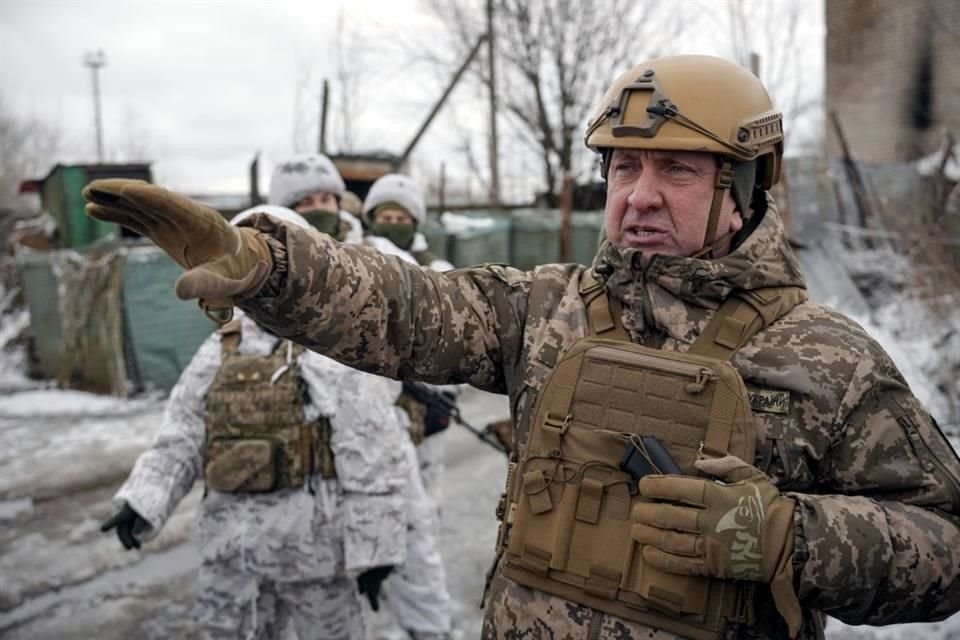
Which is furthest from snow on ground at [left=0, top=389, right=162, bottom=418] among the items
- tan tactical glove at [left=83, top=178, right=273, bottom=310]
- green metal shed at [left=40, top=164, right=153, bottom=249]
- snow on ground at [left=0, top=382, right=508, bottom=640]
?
tan tactical glove at [left=83, top=178, right=273, bottom=310]

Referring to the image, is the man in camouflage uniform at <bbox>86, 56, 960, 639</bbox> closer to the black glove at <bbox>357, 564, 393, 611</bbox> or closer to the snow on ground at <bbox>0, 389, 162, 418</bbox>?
the black glove at <bbox>357, 564, 393, 611</bbox>

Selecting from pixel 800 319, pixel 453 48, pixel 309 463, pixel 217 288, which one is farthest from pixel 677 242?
pixel 453 48

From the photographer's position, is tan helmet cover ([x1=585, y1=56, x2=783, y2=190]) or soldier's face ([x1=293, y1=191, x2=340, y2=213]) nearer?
tan helmet cover ([x1=585, y1=56, x2=783, y2=190])

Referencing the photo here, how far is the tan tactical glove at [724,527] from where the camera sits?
1339 mm

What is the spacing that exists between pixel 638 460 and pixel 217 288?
0.81 metres

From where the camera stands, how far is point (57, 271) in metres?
8.38

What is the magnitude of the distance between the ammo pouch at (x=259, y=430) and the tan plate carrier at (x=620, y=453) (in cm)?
130

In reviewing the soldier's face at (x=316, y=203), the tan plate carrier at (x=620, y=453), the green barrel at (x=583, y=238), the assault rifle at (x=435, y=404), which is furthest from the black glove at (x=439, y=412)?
the green barrel at (x=583, y=238)

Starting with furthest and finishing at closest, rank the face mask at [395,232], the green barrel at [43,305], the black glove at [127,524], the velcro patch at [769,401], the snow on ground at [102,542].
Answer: the green barrel at [43,305] → the face mask at [395,232] → the snow on ground at [102,542] → the black glove at [127,524] → the velcro patch at [769,401]

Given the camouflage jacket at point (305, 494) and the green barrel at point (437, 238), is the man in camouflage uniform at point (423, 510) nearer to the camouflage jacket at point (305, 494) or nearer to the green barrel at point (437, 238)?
the camouflage jacket at point (305, 494)

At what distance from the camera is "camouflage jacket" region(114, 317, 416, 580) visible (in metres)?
2.66

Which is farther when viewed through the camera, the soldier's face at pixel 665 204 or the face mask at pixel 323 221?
the face mask at pixel 323 221

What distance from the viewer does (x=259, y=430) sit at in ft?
8.70

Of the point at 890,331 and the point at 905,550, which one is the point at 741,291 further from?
the point at 890,331
